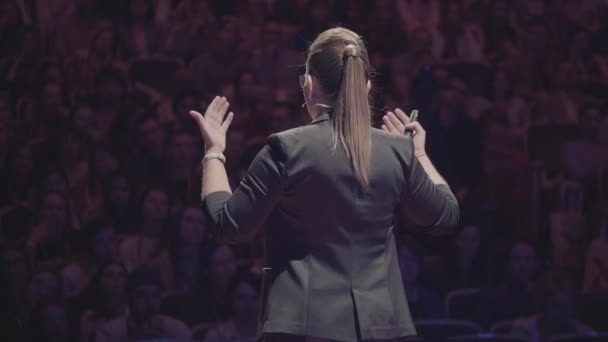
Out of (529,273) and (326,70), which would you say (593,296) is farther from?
(326,70)

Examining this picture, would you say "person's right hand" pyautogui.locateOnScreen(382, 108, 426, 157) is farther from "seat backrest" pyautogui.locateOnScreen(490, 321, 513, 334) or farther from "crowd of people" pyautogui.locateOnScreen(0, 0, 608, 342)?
"seat backrest" pyautogui.locateOnScreen(490, 321, 513, 334)

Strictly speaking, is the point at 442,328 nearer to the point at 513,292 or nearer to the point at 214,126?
the point at 513,292

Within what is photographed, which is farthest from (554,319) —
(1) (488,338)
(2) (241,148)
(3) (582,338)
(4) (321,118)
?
(4) (321,118)

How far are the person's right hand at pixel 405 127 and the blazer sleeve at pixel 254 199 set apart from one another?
31 cm

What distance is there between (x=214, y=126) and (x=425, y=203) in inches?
15.3

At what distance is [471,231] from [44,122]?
87.4 inches

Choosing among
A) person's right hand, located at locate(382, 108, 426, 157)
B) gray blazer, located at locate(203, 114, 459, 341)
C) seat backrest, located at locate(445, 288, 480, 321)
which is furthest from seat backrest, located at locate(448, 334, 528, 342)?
gray blazer, located at locate(203, 114, 459, 341)

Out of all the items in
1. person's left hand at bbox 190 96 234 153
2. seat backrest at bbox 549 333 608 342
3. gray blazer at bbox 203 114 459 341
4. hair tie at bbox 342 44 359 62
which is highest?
hair tie at bbox 342 44 359 62

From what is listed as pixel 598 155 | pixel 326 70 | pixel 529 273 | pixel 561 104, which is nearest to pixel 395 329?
pixel 326 70

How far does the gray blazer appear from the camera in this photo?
1.57 m

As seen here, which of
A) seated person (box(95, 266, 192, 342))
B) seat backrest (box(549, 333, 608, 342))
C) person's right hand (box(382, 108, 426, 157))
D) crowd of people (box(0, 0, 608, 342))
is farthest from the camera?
crowd of people (box(0, 0, 608, 342))

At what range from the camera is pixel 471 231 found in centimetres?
459

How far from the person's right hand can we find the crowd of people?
226cm

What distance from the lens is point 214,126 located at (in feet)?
5.60
